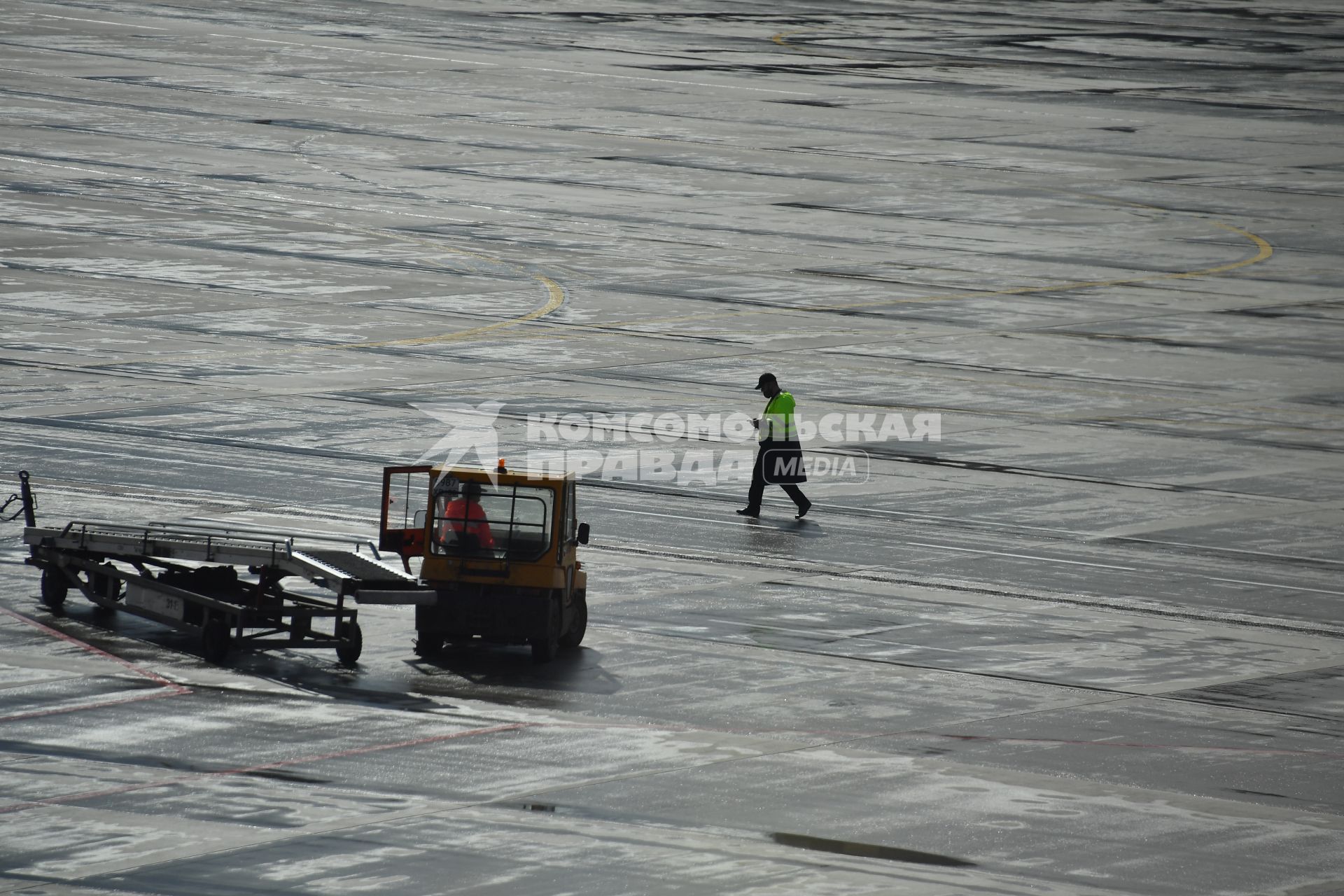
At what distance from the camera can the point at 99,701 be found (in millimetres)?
19188

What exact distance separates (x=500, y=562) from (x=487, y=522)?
0.52 meters

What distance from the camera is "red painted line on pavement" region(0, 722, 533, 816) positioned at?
16359 millimetres

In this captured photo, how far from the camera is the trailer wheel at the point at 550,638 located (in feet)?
68.9

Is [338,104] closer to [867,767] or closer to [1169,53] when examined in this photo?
[1169,53]

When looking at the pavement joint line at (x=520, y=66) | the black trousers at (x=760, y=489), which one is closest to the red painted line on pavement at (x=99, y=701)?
the black trousers at (x=760, y=489)

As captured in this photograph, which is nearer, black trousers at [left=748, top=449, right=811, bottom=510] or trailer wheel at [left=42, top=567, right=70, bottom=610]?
trailer wheel at [left=42, top=567, right=70, bottom=610]

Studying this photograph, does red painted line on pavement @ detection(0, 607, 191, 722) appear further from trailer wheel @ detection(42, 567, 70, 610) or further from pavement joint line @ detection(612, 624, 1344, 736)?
pavement joint line @ detection(612, 624, 1344, 736)

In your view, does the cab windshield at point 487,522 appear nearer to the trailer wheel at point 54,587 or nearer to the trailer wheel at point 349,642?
the trailer wheel at point 349,642

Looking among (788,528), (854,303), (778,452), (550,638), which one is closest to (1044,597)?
(788,528)

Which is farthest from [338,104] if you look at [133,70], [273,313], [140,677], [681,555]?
[140,677]

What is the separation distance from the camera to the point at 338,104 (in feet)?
241

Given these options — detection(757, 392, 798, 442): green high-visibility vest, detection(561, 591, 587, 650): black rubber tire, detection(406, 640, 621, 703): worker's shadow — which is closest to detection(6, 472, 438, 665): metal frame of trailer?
detection(406, 640, 621, 703): worker's shadow

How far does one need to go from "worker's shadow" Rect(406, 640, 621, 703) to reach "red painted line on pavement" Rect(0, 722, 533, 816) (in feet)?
3.89

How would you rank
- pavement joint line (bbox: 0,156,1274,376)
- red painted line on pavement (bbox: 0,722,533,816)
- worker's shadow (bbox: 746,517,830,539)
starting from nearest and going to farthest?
1. red painted line on pavement (bbox: 0,722,533,816)
2. worker's shadow (bbox: 746,517,830,539)
3. pavement joint line (bbox: 0,156,1274,376)
